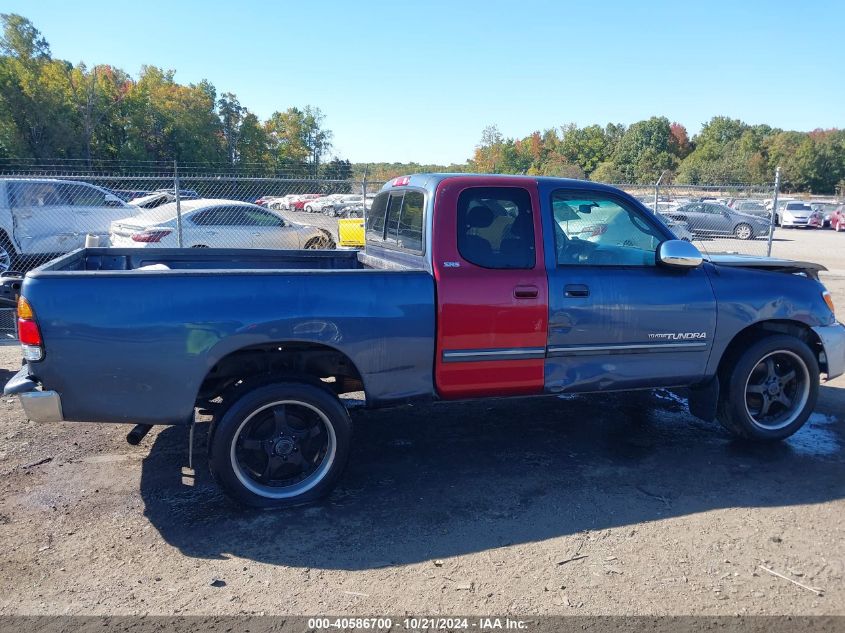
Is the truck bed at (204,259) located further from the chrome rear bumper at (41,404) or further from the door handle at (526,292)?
the door handle at (526,292)

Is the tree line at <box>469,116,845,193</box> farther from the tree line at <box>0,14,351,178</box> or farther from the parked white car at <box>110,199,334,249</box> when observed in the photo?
the parked white car at <box>110,199,334,249</box>

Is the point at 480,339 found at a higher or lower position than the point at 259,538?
higher

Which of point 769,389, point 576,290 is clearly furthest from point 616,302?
point 769,389

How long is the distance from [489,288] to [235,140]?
64.0m

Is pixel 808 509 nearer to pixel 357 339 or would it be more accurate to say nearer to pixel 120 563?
pixel 357 339

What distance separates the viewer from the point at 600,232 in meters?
4.43

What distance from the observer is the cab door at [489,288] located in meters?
3.96

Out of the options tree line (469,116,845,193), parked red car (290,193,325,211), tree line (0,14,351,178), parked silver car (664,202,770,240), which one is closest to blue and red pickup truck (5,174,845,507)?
parked silver car (664,202,770,240)

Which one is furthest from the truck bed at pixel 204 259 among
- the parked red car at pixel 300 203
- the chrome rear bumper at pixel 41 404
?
the parked red car at pixel 300 203

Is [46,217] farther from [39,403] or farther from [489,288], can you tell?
[489,288]

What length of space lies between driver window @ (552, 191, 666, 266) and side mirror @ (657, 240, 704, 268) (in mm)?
156

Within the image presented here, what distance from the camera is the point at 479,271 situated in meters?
4.02

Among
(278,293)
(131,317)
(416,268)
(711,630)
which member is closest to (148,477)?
(131,317)

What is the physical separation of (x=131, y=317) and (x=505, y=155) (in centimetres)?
6610
